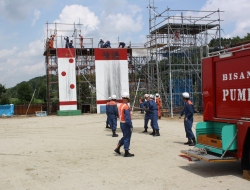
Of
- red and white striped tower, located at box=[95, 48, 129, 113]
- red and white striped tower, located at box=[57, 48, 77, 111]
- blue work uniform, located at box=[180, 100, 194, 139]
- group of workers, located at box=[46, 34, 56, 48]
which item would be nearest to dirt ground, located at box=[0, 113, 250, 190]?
blue work uniform, located at box=[180, 100, 194, 139]

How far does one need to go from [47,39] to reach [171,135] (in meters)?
22.7

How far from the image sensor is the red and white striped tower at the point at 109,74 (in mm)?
32125

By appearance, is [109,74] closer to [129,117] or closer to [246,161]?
[129,117]

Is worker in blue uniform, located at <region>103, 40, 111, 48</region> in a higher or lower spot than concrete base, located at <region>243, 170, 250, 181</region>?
higher

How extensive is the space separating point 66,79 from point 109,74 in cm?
430

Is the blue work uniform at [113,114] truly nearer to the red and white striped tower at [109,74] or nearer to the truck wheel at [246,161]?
the truck wheel at [246,161]

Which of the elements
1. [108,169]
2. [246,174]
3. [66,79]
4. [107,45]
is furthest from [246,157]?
[107,45]

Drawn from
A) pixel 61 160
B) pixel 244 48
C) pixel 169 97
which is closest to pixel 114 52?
pixel 169 97

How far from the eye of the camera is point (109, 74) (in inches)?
1280

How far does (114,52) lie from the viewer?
108 feet

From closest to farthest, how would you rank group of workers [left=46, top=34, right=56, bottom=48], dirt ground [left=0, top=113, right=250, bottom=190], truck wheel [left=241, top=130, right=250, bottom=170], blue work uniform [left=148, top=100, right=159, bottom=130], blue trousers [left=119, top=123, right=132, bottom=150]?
dirt ground [left=0, top=113, right=250, bottom=190] → truck wheel [left=241, top=130, right=250, bottom=170] → blue trousers [left=119, top=123, right=132, bottom=150] → blue work uniform [left=148, top=100, right=159, bottom=130] → group of workers [left=46, top=34, right=56, bottom=48]

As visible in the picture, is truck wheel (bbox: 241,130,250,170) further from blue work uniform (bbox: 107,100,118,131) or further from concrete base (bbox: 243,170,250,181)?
blue work uniform (bbox: 107,100,118,131)

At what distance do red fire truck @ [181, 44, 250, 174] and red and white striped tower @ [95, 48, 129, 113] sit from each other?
2381cm

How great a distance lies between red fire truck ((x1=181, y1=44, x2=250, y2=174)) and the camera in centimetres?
688
